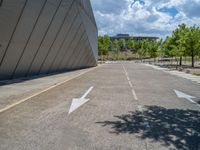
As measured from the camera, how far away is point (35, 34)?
59.1 ft

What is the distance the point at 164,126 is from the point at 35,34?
14.2 meters

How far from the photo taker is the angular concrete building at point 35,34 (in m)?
14.7

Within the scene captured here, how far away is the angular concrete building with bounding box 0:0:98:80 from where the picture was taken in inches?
577

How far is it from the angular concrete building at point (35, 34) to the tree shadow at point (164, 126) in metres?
10.2

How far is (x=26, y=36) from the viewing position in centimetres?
1683

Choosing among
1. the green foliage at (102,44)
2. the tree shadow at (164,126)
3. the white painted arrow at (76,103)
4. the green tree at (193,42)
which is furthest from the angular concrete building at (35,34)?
the green foliage at (102,44)

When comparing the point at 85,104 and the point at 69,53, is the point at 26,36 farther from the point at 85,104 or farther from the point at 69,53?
the point at 69,53

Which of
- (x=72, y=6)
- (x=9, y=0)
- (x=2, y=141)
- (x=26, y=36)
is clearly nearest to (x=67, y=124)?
(x=2, y=141)

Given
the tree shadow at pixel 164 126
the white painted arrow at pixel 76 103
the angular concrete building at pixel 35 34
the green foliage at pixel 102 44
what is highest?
the green foliage at pixel 102 44

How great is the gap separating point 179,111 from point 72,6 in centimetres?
1815

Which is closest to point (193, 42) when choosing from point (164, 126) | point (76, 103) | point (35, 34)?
point (35, 34)

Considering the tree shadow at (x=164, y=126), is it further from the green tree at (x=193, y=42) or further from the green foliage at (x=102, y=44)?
the green foliage at (x=102, y=44)

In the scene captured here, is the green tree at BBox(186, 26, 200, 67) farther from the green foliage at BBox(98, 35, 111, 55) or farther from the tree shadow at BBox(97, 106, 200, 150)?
the green foliage at BBox(98, 35, 111, 55)

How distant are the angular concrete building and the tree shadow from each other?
400 inches
